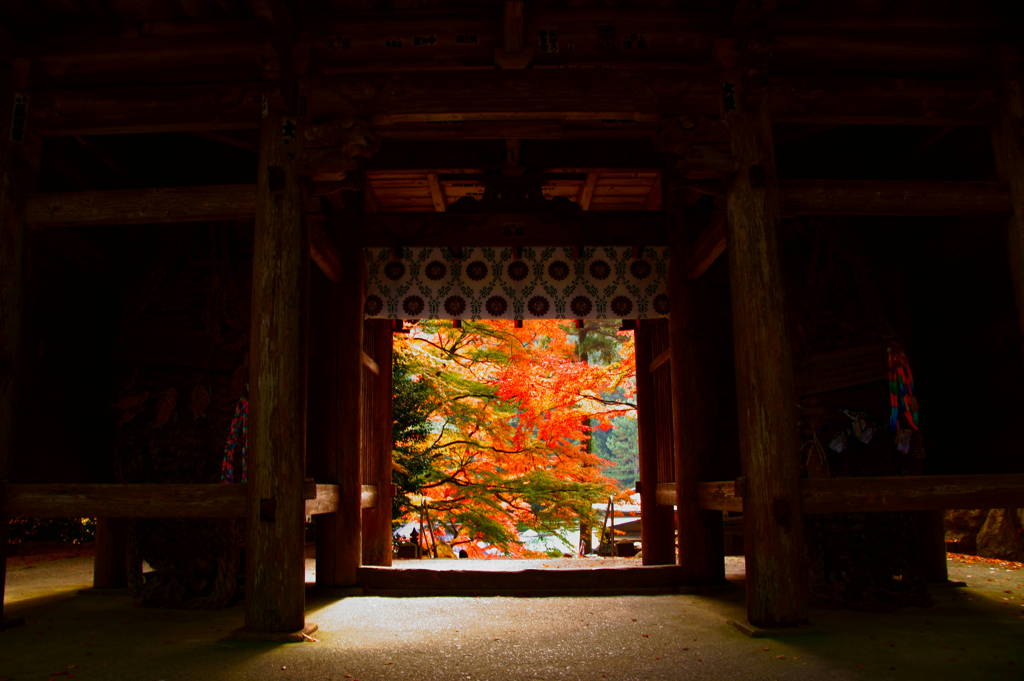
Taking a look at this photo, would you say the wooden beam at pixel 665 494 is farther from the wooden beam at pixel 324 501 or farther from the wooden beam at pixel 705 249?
the wooden beam at pixel 324 501

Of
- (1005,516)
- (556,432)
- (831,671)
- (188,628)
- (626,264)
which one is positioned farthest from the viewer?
(556,432)

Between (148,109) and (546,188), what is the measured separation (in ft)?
13.6

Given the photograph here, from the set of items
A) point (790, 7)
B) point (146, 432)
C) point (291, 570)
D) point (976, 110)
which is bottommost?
point (291, 570)

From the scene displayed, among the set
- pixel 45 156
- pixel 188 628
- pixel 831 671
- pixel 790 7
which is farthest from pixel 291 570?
pixel 790 7

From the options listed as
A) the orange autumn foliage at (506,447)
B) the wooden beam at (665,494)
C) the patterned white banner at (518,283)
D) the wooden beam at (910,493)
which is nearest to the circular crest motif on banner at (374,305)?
the patterned white banner at (518,283)

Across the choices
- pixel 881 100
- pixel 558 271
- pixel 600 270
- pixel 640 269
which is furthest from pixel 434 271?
pixel 881 100

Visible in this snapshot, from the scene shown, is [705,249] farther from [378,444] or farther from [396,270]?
[378,444]

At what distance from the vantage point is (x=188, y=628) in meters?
4.99

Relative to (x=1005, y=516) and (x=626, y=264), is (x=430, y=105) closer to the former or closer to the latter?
(x=626, y=264)

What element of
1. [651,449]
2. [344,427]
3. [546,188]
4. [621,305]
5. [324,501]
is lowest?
[324,501]

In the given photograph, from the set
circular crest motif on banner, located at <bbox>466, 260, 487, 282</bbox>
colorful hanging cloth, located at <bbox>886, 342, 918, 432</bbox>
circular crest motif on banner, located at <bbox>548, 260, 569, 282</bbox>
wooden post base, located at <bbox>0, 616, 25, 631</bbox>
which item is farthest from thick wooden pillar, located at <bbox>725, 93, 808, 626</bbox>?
wooden post base, located at <bbox>0, 616, 25, 631</bbox>

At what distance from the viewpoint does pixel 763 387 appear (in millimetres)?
4828

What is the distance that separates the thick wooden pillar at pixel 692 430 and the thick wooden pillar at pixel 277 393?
368 cm

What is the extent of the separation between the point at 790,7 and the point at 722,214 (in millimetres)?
1502
